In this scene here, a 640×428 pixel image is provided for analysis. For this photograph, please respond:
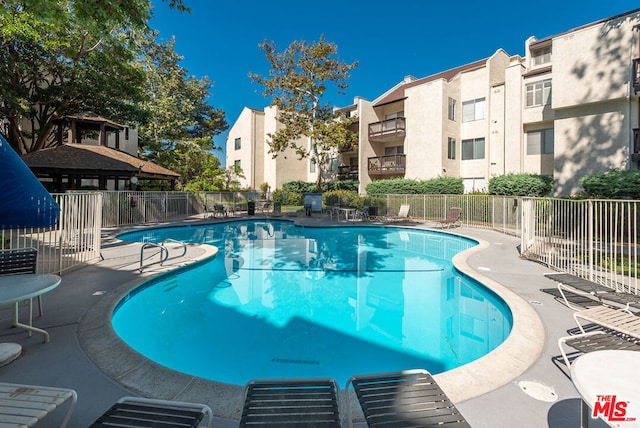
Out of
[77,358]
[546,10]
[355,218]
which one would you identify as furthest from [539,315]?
[546,10]

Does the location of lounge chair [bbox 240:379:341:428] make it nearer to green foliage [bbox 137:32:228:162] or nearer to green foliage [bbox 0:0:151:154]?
green foliage [bbox 0:0:151:154]

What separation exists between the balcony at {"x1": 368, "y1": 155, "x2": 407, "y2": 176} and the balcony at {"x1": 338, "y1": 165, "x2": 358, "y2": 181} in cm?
220

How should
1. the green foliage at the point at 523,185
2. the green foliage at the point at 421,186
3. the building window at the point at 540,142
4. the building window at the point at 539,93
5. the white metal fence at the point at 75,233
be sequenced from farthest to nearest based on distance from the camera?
the green foliage at the point at 421,186 → the building window at the point at 540,142 → the building window at the point at 539,93 → the green foliage at the point at 523,185 → the white metal fence at the point at 75,233

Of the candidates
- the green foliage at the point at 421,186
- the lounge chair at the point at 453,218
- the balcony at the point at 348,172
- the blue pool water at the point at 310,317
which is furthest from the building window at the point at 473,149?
the blue pool water at the point at 310,317

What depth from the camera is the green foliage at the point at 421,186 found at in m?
22.0

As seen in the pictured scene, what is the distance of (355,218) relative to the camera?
20.9m

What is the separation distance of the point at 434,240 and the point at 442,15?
22.8 m

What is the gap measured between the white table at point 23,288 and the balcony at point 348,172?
26.9m

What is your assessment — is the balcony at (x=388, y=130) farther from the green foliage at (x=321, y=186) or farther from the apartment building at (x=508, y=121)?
the green foliage at (x=321, y=186)

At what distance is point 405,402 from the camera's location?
208 centimetres

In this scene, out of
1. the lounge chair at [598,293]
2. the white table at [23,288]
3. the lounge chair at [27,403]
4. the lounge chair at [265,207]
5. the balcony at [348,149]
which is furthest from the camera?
the balcony at [348,149]

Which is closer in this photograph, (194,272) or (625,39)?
(194,272)

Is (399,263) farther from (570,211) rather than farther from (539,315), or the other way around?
(539,315)

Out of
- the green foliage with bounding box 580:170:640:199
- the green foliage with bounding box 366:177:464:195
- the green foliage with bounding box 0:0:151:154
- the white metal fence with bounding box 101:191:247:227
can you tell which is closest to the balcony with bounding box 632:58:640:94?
the green foliage with bounding box 580:170:640:199
